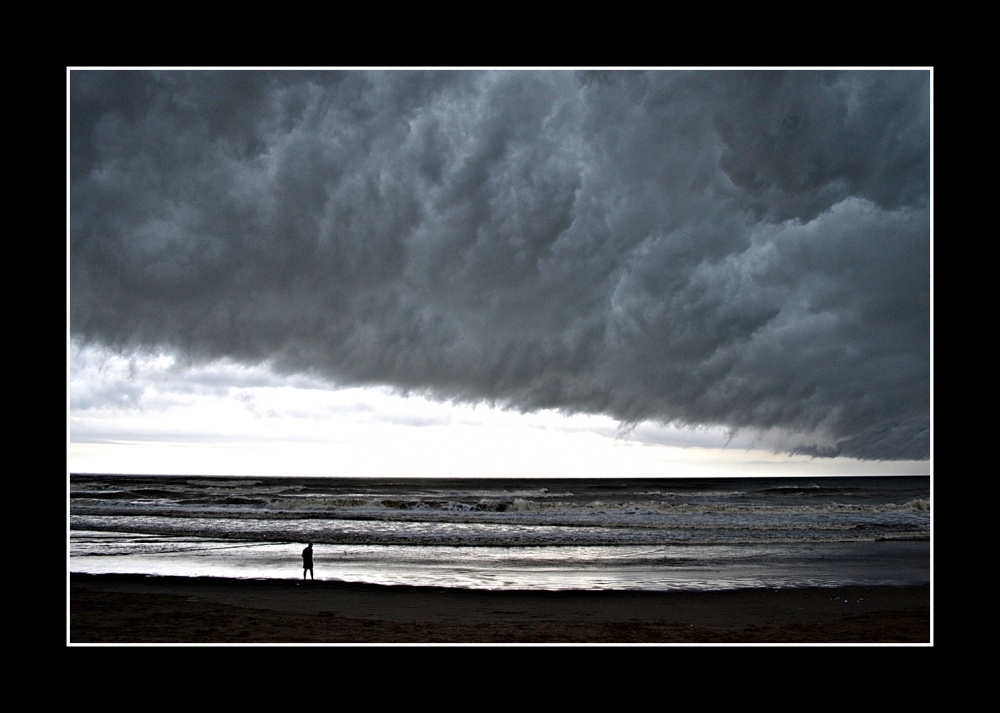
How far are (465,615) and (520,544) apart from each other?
35.4 feet

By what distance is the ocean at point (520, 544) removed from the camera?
617 inches

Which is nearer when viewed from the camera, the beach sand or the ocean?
the beach sand

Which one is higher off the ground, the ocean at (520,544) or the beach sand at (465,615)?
the beach sand at (465,615)

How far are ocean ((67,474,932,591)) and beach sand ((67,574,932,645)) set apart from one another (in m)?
1.02

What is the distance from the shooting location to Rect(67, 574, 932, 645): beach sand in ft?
33.8

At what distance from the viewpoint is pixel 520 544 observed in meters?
22.2

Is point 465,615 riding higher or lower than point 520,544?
higher

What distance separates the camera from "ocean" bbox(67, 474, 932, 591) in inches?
617

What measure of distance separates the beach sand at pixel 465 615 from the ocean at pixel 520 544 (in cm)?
102

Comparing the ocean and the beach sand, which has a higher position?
the beach sand
